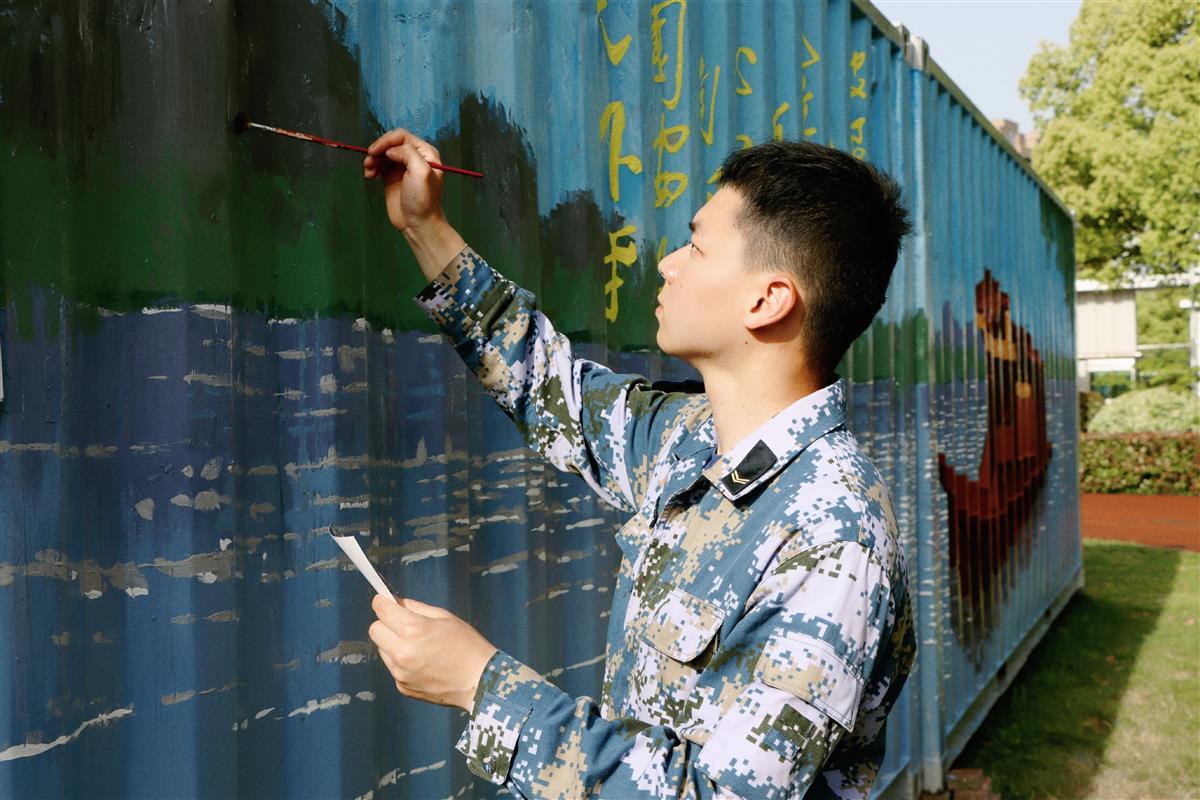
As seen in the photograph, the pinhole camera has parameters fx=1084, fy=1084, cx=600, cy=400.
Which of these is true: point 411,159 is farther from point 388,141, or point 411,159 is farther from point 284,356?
point 284,356

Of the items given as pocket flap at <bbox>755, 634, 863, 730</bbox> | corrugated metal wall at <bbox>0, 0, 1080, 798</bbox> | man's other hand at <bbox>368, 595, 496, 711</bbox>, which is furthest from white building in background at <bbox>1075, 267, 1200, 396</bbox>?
man's other hand at <bbox>368, 595, 496, 711</bbox>

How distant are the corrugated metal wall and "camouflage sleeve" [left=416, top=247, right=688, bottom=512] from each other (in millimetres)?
98

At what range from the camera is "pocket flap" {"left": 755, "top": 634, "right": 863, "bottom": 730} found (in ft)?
3.83

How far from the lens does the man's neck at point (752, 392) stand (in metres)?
1.50

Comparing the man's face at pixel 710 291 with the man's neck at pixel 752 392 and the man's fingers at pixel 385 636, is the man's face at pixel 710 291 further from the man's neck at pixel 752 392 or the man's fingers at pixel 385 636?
the man's fingers at pixel 385 636

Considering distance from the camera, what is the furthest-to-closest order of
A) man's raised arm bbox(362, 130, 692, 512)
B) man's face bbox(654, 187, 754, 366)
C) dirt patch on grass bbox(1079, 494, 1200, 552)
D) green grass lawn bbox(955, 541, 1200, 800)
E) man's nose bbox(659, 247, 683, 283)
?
dirt patch on grass bbox(1079, 494, 1200, 552) < green grass lawn bbox(955, 541, 1200, 800) < man's raised arm bbox(362, 130, 692, 512) < man's nose bbox(659, 247, 683, 283) < man's face bbox(654, 187, 754, 366)

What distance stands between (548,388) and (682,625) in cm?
63

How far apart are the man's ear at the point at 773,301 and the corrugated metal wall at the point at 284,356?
2.05 ft

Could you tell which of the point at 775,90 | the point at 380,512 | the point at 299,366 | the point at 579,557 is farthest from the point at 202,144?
the point at 775,90

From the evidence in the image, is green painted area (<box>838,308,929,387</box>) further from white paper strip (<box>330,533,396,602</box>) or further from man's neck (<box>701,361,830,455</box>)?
white paper strip (<box>330,533,396,602</box>)

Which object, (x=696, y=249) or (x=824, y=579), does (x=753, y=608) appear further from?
(x=696, y=249)

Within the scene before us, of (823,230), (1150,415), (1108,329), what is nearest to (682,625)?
(823,230)

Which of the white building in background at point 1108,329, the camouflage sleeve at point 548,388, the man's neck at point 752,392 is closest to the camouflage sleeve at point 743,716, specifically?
the man's neck at point 752,392

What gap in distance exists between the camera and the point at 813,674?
1.17 metres
